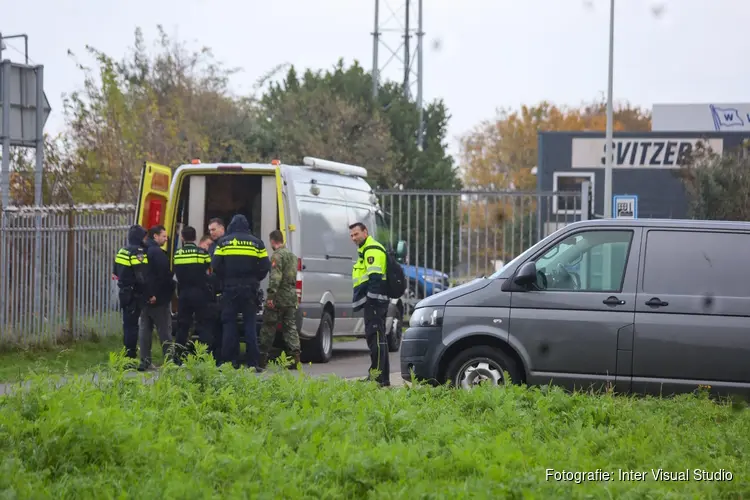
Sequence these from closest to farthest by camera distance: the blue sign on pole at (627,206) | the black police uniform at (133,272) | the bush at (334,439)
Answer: the bush at (334,439) → the black police uniform at (133,272) → the blue sign on pole at (627,206)

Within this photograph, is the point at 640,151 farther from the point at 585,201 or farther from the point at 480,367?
the point at 480,367

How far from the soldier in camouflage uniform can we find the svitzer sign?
28.2m

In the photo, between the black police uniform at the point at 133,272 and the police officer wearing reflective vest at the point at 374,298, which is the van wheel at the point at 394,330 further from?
the police officer wearing reflective vest at the point at 374,298

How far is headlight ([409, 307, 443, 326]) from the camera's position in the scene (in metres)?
10.6

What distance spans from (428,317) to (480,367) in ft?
2.11

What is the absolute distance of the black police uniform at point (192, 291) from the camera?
1428 centimetres

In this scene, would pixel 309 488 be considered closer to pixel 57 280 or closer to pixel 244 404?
pixel 244 404

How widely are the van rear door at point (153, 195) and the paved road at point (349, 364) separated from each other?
2.70m

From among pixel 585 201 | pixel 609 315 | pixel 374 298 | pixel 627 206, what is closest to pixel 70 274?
pixel 374 298

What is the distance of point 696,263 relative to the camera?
1007cm

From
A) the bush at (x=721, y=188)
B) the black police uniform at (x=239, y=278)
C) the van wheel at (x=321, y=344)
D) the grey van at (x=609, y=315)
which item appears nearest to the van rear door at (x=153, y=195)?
the black police uniform at (x=239, y=278)

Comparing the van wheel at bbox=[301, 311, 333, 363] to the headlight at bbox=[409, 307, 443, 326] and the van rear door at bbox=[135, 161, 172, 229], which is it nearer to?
the van rear door at bbox=[135, 161, 172, 229]

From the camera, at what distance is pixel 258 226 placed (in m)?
16.7

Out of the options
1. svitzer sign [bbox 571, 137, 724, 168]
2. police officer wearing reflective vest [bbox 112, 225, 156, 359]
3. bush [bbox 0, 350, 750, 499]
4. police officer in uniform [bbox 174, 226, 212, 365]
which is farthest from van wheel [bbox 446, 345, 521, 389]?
svitzer sign [bbox 571, 137, 724, 168]
